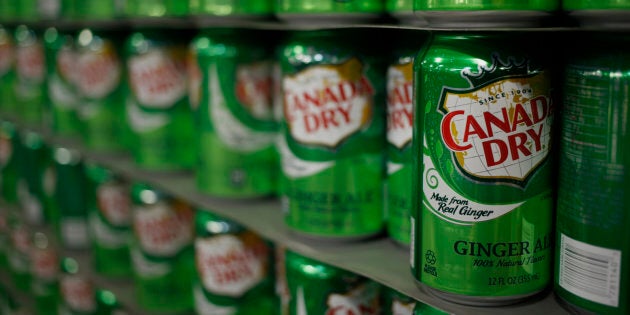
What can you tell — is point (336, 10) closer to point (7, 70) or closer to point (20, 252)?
point (7, 70)

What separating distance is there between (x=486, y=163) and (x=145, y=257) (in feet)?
3.71

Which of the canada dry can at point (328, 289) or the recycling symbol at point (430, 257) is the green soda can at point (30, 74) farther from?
the recycling symbol at point (430, 257)

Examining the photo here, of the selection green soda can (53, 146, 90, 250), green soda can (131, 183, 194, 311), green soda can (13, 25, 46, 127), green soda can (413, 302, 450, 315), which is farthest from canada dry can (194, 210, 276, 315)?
green soda can (13, 25, 46, 127)

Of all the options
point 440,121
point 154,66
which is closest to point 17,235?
point 154,66

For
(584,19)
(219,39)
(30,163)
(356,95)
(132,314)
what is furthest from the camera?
(30,163)

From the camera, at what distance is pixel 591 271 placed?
31.4 inches

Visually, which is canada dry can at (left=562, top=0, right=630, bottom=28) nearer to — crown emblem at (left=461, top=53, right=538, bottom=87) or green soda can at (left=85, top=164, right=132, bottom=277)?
crown emblem at (left=461, top=53, right=538, bottom=87)

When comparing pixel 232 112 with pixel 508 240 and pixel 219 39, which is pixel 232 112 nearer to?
pixel 219 39

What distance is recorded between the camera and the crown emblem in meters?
0.82

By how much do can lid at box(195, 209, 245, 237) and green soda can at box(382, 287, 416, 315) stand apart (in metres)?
0.37

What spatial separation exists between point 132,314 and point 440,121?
129 centimetres

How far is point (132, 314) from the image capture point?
1837 mm

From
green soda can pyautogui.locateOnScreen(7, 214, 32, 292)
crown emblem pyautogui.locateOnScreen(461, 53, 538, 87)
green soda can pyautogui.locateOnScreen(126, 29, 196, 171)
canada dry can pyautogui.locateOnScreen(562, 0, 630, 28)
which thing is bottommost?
green soda can pyautogui.locateOnScreen(7, 214, 32, 292)

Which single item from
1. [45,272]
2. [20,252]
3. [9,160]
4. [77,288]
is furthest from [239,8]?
[20,252]
